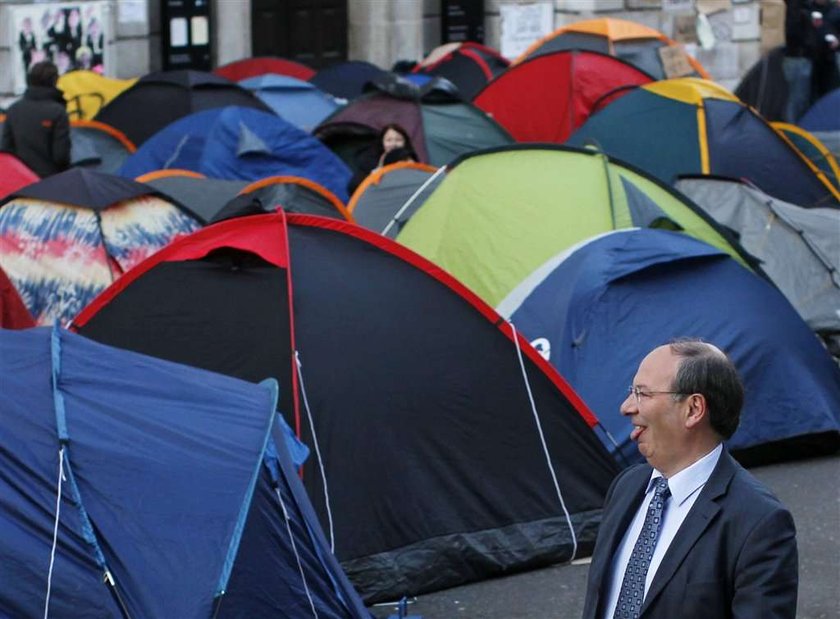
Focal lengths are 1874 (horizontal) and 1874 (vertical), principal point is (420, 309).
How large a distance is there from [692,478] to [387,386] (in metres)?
3.51

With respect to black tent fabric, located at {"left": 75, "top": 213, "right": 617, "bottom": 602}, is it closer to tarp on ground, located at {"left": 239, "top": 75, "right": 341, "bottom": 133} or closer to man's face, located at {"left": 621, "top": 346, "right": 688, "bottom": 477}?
man's face, located at {"left": 621, "top": 346, "right": 688, "bottom": 477}

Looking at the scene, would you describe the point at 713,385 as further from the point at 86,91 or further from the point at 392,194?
the point at 86,91

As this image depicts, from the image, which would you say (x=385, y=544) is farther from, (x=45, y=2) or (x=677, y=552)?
(x=45, y=2)

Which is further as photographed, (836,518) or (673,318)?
(673,318)

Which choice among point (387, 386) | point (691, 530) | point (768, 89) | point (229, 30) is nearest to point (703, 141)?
point (768, 89)

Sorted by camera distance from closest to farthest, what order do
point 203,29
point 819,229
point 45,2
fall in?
point 819,229, point 45,2, point 203,29

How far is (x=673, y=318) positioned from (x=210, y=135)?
5586 millimetres

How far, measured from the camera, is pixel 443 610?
6.66 m

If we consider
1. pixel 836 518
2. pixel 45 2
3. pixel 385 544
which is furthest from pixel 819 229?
pixel 45 2

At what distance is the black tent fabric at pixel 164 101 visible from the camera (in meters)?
15.5

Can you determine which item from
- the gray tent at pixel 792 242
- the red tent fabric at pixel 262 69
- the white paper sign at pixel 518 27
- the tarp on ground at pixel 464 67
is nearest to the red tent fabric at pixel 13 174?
the gray tent at pixel 792 242

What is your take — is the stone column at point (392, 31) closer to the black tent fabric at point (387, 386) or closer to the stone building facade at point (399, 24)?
the stone building facade at point (399, 24)

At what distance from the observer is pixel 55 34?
1923cm

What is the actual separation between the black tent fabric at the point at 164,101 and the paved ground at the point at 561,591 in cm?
879
